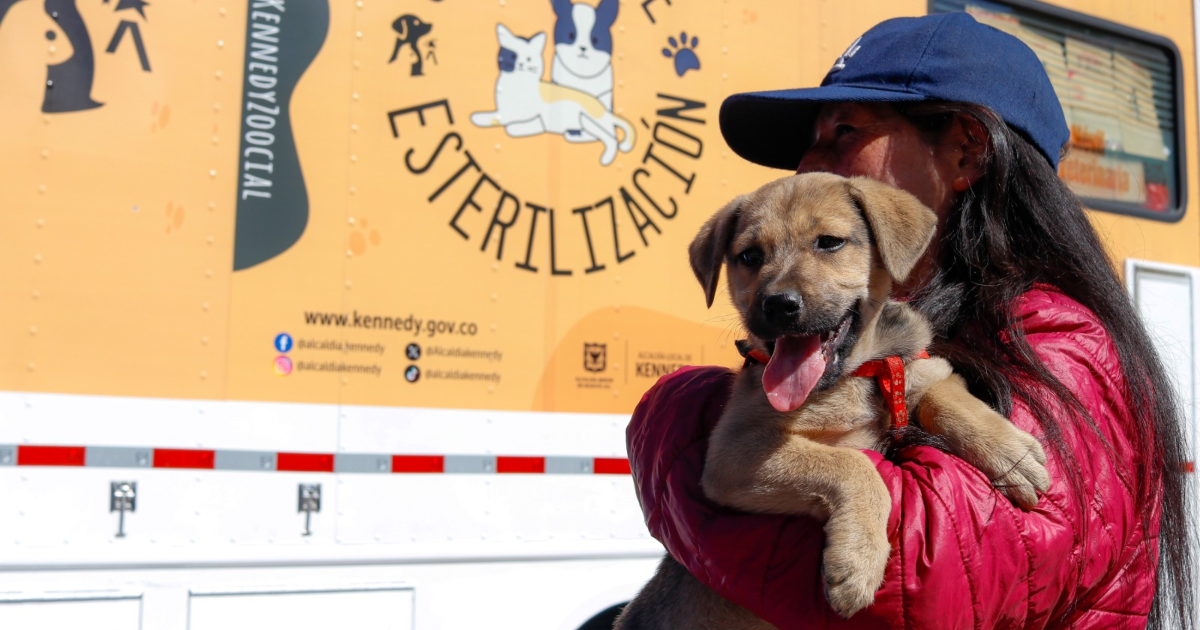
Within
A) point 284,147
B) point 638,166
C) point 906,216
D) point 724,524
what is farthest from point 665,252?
point 724,524

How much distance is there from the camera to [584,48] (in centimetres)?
411

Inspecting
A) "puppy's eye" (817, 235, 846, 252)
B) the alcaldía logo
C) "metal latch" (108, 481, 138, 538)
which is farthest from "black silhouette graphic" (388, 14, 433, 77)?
"puppy's eye" (817, 235, 846, 252)

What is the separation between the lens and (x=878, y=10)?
473 cm

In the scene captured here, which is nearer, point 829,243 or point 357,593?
point 829,243

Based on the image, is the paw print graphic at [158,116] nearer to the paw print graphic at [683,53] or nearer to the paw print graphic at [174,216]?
the paw print graphic at [174,216]

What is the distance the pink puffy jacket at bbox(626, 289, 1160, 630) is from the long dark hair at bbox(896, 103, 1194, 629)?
0.06 metres

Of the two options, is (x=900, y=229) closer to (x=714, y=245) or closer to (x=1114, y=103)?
(x=714, y=245)

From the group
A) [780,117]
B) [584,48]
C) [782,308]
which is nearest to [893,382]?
[782,308]

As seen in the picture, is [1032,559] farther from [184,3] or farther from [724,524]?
[184,3]

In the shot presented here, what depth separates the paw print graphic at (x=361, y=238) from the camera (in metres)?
3.71

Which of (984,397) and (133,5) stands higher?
(133,5)

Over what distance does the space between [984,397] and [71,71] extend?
10.3 feet

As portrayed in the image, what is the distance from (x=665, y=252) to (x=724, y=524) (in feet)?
8.42

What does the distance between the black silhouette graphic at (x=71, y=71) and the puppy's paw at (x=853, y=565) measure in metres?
2.99
